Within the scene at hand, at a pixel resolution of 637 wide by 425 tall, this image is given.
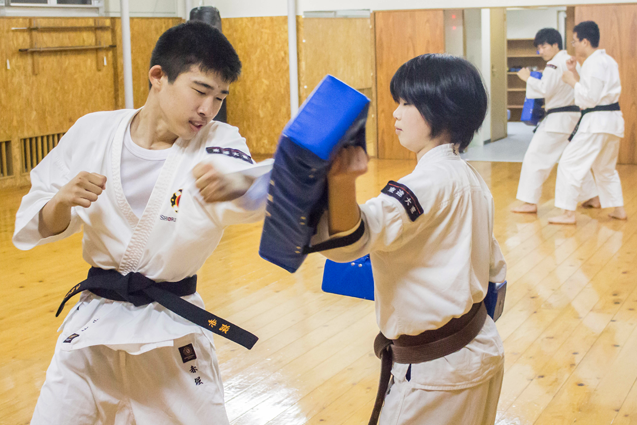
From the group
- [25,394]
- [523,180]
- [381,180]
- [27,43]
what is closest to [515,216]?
[523,180]

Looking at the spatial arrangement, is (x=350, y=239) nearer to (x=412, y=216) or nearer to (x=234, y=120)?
(x=412, y=216)

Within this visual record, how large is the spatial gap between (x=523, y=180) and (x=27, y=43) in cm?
527

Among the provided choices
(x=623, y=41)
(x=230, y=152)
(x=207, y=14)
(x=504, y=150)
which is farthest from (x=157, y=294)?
(x=504, y=150)

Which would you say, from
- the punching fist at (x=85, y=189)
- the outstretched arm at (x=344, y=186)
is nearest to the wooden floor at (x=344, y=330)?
the punching fist at (x=85, y=189)

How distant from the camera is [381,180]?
729 centimetres

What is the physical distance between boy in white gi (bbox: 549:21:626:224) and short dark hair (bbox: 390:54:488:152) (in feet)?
14.1

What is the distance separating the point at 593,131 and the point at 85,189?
4777 mm

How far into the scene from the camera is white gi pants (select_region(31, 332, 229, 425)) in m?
1.50

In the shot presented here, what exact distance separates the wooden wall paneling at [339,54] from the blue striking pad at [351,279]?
6.48 metres

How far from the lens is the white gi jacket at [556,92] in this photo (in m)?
5.54

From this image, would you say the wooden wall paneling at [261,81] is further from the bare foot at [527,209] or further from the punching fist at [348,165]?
the punching fist at [348,165]

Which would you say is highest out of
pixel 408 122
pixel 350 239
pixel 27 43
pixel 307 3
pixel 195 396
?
pixel 307 3

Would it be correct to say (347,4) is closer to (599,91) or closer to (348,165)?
(599,91)

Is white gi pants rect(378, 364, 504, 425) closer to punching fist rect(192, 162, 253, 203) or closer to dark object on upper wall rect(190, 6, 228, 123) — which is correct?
punching fist rect(192, 162, 253, 203)
